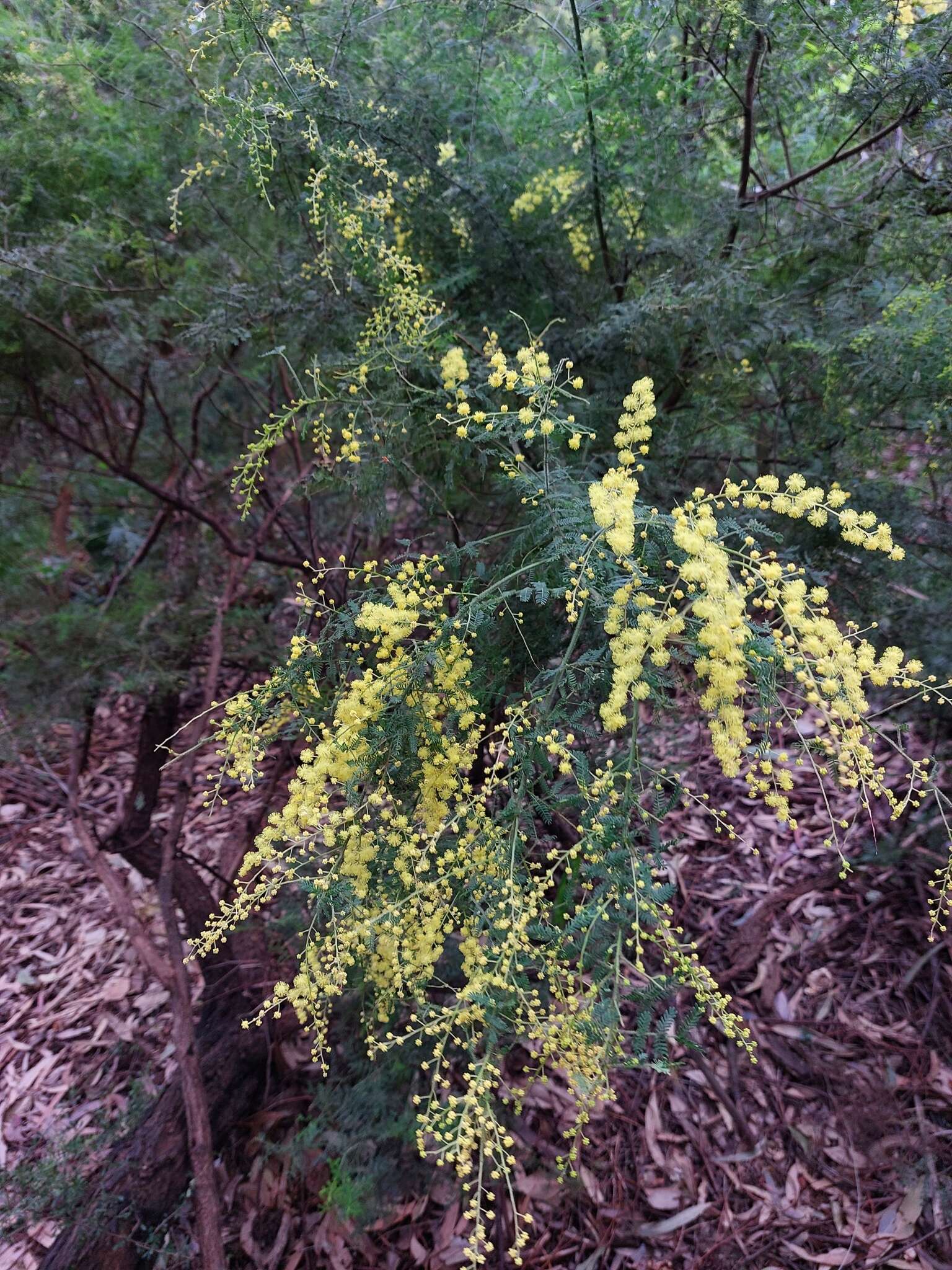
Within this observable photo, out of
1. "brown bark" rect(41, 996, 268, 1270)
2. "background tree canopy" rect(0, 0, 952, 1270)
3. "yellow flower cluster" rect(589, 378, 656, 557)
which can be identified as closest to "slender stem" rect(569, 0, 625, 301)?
"background tree canopy" rect(0, 0, 952, 1270)

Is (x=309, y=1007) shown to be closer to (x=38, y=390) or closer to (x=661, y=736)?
(x=661, y=736)

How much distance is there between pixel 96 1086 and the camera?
117 inches

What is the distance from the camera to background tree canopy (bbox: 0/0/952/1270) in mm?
1513

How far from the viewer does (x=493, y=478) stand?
2.27 m

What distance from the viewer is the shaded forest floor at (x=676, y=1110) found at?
2.43 metres

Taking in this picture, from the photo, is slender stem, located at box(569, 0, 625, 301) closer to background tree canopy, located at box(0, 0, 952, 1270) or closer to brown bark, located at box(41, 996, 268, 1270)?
background tree canopy, located at box(0, 0, 952, 1270)

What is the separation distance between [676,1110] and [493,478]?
2.44m

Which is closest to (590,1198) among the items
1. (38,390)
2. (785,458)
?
(785,458)

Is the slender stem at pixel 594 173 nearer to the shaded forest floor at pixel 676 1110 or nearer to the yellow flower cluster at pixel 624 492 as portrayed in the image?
the yellow flower cluster at pixel 624 492

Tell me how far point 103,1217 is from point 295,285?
3.07 meters

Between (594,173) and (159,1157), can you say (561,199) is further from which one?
(159,1157)

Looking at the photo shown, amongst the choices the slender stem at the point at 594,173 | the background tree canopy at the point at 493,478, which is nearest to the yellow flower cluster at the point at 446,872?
the background tree canopy at the point at 493,478

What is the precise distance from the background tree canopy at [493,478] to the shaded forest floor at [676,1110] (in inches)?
3.4

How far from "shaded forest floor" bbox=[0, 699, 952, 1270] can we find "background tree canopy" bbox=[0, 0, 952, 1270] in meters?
0.09
